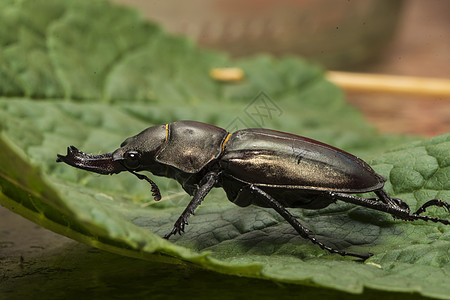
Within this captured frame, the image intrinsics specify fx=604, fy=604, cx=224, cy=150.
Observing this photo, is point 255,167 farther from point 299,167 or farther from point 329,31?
point 329,31

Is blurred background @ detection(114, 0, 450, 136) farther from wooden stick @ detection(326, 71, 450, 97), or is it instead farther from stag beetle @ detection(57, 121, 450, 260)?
stag beetle @ detection(57, 121, 450, 260)

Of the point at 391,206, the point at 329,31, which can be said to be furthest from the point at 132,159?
the point at 329,31

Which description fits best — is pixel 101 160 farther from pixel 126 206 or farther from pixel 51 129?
pixel 51 129

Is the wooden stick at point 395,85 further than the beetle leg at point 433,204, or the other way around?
the wooden stick at point 395,85

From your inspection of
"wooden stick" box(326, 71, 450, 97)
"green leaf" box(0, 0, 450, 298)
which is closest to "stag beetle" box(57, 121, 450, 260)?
"green leaf" box(0, 0, 450, 298)

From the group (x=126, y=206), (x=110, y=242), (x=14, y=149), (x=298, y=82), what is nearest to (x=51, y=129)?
(x=126, y=206)

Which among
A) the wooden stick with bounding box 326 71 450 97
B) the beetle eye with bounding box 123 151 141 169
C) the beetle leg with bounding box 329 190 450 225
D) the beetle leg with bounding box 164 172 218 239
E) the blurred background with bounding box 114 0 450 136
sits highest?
the blurred background with bounding box 114 0 450 136

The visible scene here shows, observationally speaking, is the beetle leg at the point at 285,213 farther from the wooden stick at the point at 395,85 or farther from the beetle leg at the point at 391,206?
the wooden stick at the point at 395,85

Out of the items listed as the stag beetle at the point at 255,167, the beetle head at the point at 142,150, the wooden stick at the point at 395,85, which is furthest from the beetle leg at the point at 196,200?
the wooden stick at the point at 395,85
